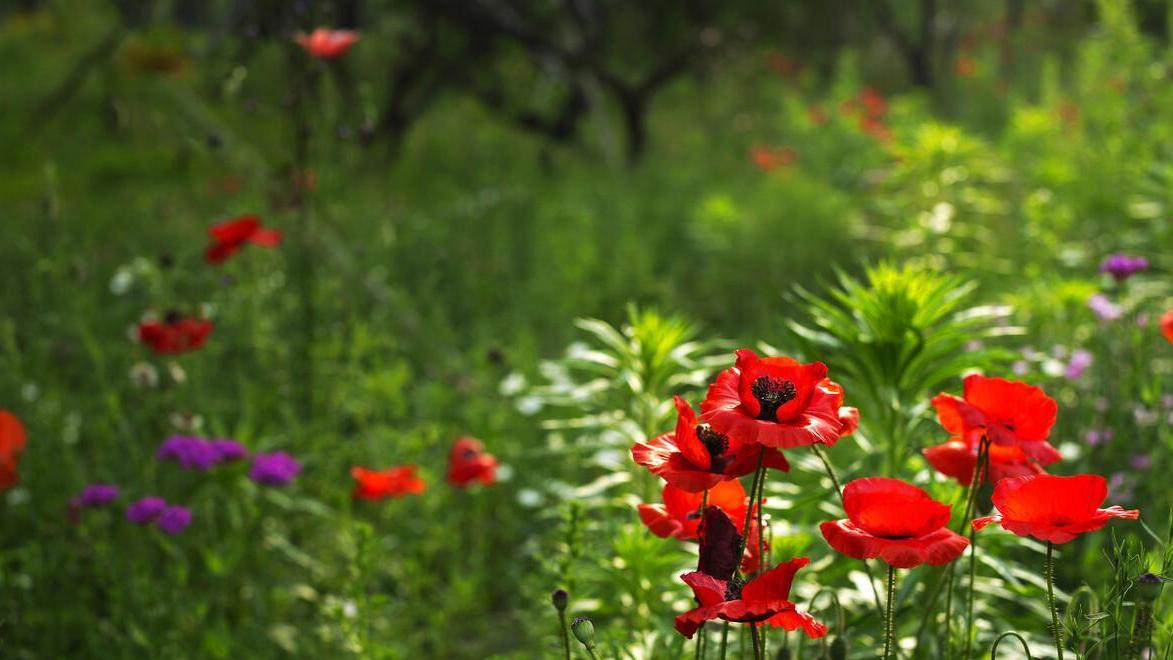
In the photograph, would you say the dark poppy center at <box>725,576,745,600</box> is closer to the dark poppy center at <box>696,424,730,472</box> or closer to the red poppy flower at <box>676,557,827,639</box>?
the red poppy flower at <box>676,557,827,639</box>

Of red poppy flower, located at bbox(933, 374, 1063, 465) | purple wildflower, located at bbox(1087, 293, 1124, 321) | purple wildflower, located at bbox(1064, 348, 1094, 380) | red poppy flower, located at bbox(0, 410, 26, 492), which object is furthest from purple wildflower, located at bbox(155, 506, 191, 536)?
purple wildflower, located at bbox(1087, 293, 1124, 321)

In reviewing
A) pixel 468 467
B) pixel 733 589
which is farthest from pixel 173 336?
pixel 733 589

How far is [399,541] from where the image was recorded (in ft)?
10.2

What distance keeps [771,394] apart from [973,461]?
0.50 metres

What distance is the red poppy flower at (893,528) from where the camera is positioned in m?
1.17

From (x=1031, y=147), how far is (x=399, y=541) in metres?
5.26

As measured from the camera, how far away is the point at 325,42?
332 centimetres

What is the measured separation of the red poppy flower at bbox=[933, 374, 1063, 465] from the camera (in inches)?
55.6

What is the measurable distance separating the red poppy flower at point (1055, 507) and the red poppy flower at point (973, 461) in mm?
271

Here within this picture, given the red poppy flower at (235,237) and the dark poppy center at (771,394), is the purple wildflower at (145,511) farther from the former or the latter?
the dark poppy center at (771,394)

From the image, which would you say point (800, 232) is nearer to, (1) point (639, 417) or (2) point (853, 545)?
(1) point (639, 417)

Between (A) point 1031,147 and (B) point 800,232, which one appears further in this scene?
(A) point 1031,147

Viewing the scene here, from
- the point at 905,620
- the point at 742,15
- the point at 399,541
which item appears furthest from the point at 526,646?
the point at 742,15

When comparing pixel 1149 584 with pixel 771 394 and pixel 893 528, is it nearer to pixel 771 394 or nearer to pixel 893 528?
pixel 893 528
